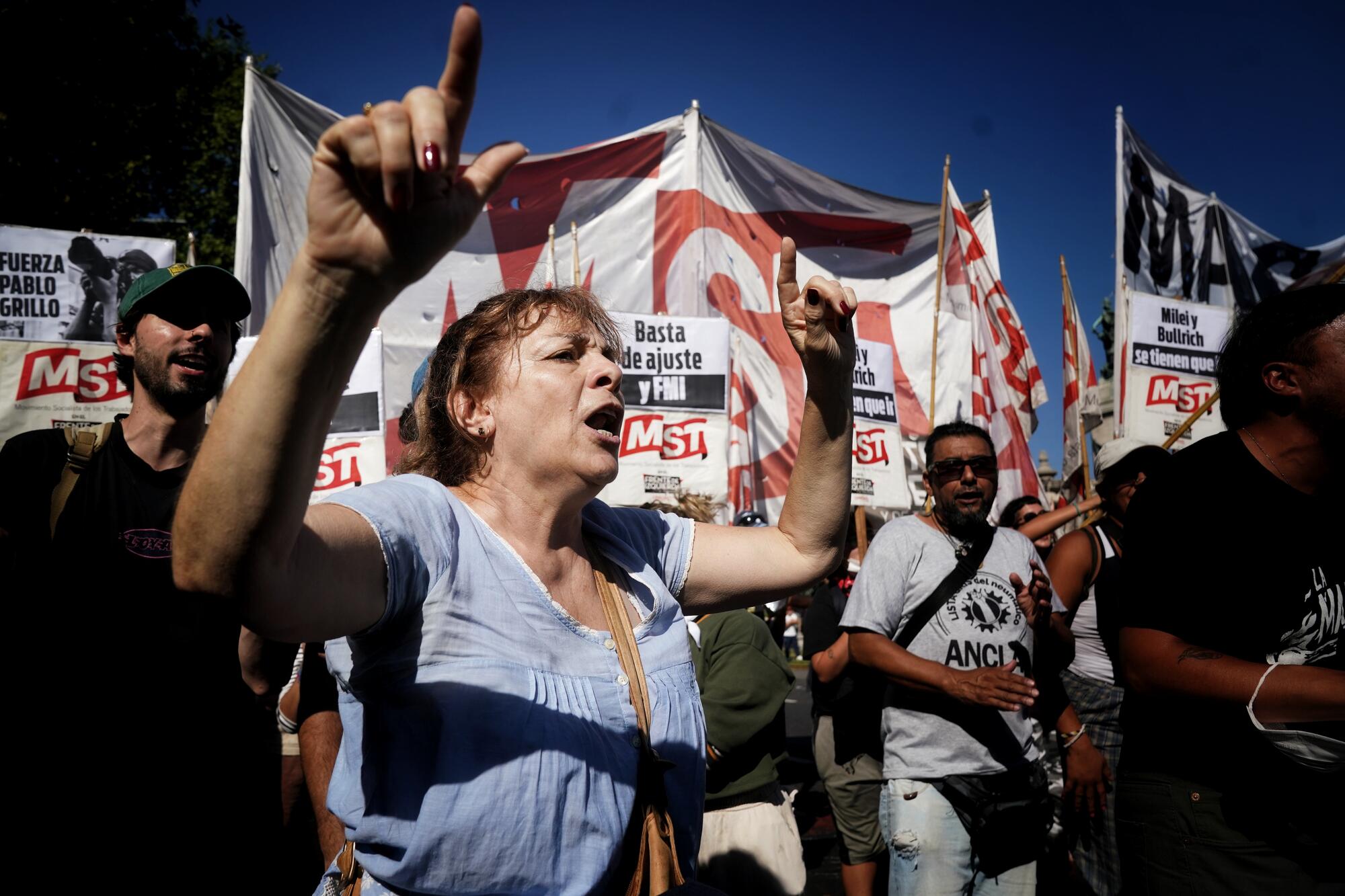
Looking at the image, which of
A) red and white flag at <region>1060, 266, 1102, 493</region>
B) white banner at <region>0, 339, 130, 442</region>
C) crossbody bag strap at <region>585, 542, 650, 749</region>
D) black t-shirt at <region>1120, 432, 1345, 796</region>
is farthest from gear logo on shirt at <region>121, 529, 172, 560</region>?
red and white flag at <region>1060, 266, 1102, 493</region>

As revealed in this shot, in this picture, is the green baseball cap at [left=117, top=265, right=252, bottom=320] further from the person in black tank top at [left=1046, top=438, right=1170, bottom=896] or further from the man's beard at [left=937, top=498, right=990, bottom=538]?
the person in black tank top at [left=1046, top=438, right=1170, bottom=896]

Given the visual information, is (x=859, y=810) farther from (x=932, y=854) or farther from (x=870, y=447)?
(x=870, y=447)

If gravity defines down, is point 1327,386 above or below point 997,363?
below

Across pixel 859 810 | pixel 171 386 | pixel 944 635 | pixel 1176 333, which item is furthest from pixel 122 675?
pixel 1176 333

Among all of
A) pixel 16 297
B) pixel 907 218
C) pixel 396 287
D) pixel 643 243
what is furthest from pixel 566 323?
pixel 907 218

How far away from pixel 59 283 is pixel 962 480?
20.1 feet

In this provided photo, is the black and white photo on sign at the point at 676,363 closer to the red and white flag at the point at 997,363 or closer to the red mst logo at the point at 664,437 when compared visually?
the red mst logo at the point at 664,437

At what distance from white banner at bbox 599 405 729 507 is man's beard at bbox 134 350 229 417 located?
190 inches

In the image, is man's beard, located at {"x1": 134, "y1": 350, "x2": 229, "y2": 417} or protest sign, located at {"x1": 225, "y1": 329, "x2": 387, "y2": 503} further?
protest sign, located at {"x1": 225, "y1": 329, "x2": 387, "y2": 503}

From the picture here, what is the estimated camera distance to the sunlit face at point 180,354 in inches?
92.2

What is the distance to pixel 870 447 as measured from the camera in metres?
8.55

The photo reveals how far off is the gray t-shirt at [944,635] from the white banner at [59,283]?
5.60 metres

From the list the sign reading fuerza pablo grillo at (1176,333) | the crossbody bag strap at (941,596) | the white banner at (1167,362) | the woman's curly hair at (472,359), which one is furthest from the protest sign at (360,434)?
the sign reading fuerza pablo grillo at (1176,333)

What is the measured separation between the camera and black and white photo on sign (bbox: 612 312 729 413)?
7496mm
